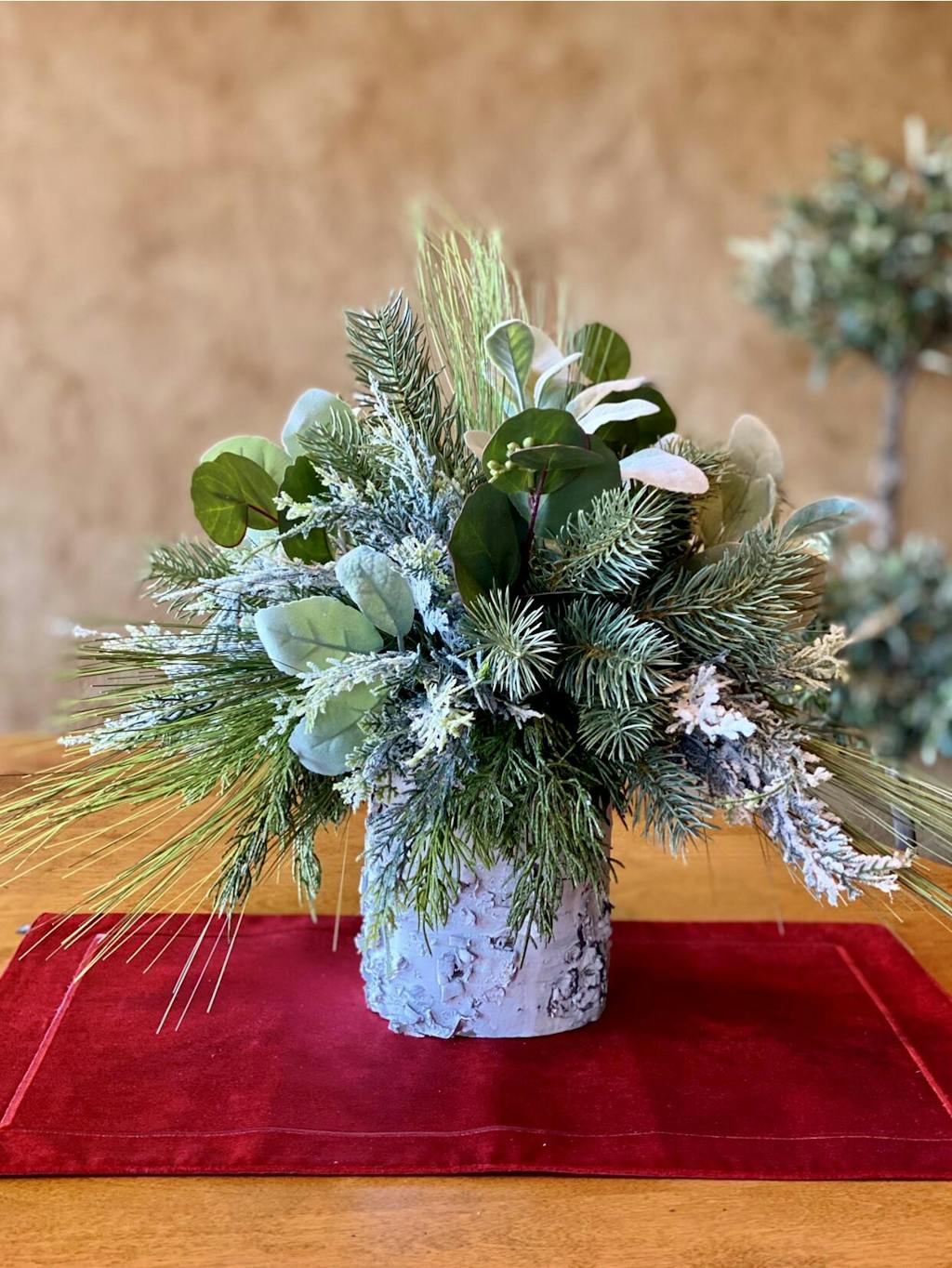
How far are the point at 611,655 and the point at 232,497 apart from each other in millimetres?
193

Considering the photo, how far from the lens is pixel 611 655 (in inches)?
20.5

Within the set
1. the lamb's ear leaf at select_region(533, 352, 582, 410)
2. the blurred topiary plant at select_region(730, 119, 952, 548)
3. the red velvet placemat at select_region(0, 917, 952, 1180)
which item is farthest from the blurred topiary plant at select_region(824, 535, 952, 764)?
the lamb's ear leaf at select_region(533, 352, 582, 410)

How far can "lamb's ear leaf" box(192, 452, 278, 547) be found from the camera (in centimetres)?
56

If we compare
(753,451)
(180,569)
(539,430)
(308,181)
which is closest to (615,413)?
(539,430)

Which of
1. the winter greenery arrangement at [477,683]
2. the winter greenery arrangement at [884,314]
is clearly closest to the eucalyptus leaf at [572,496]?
the winter greenery arrangement at [477,683]

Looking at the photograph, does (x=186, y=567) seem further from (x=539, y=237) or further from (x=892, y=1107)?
(x=539, y=237)

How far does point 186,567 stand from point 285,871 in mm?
233

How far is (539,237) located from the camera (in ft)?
8.02

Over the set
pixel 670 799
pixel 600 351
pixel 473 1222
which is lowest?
pixel 473 1222

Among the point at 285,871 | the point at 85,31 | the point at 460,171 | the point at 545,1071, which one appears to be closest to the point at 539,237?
the point at 460,171

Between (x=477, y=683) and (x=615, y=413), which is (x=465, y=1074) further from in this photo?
(x=615, y=413)

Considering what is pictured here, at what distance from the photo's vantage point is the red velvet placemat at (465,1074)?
49 centimetres

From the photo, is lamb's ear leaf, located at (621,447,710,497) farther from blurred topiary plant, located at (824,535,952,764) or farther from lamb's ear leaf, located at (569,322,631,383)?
blurred topiary plant, located at (824,535,952,764)

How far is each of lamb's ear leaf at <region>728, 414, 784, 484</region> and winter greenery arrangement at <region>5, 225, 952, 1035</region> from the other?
0.04 feet
